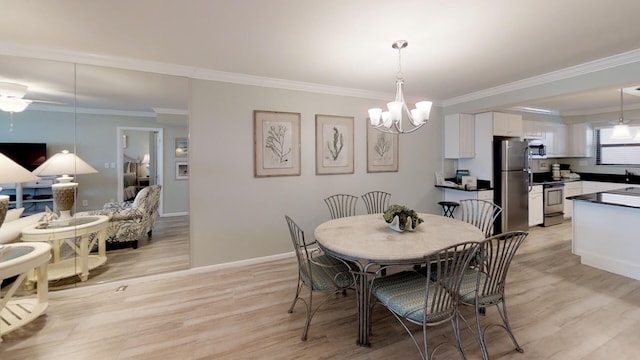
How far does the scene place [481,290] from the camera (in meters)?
1.87

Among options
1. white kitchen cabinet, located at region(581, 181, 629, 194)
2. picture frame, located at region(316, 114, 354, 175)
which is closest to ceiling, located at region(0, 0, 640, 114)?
picture frame, located at region(316, 114, 354, 175)

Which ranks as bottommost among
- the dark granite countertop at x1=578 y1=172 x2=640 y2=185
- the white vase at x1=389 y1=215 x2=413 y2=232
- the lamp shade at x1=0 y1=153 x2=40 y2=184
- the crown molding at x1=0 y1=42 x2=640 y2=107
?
the white vase at x1=389 y1=215 x2=413 y2=232

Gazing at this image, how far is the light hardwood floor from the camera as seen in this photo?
1937 mm

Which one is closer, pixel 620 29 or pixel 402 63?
pixel 620 29

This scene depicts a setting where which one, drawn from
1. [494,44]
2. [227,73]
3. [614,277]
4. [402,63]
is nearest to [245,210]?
[227,73]

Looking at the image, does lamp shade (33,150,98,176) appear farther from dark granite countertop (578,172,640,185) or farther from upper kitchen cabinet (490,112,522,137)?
dark granite countertop (578,172,640,185)

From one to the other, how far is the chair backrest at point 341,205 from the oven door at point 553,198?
3.92m

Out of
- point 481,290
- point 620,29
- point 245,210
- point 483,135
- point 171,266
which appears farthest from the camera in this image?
point 483,135

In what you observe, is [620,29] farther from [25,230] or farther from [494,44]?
[25,230]

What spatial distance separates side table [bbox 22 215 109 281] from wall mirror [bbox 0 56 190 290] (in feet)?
0.16

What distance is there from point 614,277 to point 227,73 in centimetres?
509

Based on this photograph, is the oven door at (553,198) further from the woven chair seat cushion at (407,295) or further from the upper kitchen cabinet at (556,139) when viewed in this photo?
the woven chair seat cushion at (407,295)

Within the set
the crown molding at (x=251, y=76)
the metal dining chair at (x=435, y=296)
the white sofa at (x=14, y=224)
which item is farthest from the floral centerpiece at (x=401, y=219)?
the white sofa at (x=14, y=224)

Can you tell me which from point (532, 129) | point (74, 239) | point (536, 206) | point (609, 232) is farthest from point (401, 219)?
point (532, 129)
